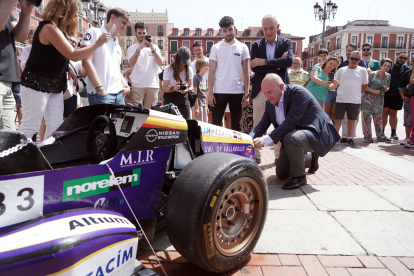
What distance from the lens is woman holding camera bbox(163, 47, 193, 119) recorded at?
510 centimetres

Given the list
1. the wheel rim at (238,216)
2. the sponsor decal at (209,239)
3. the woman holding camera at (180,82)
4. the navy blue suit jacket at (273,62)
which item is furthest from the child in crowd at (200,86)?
the sponsor decal at (209,239)

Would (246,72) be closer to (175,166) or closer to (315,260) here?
(175,166)

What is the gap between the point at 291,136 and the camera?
11.6 ft

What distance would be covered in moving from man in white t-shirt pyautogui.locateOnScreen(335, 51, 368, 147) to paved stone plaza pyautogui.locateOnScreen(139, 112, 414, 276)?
2.47 m

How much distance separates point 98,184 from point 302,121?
2852 mm

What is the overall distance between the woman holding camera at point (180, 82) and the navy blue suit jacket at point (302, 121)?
1.73m

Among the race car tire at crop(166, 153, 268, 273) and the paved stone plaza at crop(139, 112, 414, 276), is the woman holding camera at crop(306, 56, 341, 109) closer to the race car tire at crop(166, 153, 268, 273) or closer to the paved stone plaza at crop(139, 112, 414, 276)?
the paved stone plaza at crop(139, 112, 414, 276)

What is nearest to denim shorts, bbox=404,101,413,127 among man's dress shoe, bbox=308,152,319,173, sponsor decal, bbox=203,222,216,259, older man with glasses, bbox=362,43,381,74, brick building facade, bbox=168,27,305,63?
older man with glasses, bbox=362,43,381,74

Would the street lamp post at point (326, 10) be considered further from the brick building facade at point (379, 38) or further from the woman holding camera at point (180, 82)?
the brick building facade at point (379, 38)

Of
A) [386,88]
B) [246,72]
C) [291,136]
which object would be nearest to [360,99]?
[386,88]

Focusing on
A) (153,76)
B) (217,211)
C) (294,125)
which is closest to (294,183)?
(294,125)

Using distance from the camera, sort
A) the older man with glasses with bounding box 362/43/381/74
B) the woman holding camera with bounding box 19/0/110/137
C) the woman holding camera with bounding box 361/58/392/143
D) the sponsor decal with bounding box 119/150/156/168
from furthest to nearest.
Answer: the older man with glasses with bounding box 362/43/381/74 < the woman holding camera with bounding box 361/58/392/143 < the woman holding camera with bounding box 19/0/110/137 < the sponsor decal with bounding box 119/150/156/168

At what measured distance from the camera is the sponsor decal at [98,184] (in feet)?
4.81

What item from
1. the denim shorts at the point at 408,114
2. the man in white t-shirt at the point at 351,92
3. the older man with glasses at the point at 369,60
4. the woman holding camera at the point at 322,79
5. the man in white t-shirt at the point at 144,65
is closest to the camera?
the man in white t-shirt at the point at 144,65
